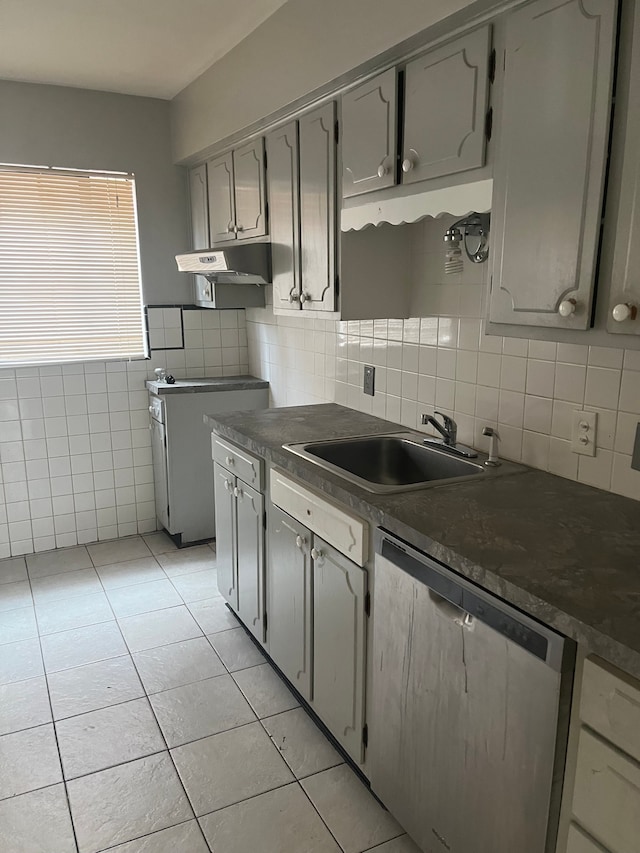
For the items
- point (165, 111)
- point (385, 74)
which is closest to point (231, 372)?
point (165, 111)

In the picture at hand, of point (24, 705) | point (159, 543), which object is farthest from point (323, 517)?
point (159, 543)

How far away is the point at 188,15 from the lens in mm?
2658

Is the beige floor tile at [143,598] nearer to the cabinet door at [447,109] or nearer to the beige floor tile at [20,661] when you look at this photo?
the beige floor tile at [20,661]

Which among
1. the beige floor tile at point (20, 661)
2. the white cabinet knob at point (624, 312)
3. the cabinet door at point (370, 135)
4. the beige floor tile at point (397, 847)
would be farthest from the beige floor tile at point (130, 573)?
the white cabinet knob at point (624, 312)

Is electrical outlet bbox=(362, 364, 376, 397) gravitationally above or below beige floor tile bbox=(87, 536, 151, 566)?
above

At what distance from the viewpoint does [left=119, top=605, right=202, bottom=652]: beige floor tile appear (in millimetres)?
2861

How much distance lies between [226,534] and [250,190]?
5.53 feet

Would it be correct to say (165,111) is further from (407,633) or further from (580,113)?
(407,633)

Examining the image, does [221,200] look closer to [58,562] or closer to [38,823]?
[58,562]

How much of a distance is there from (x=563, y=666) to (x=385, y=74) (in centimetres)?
183

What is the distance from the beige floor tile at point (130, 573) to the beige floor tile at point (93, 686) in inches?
30.2

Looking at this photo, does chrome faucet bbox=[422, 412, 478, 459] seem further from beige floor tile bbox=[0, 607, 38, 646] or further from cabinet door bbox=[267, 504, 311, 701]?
beige floor tile bbox=[0, 607, 38, 646]

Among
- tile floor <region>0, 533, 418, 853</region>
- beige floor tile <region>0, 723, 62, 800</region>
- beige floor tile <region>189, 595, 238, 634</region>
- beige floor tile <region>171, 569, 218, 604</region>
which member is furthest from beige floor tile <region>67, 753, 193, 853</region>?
beige floor tile <region>171, 569, 218, 604</region>

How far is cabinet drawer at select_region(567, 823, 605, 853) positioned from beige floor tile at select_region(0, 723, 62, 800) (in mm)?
1618
